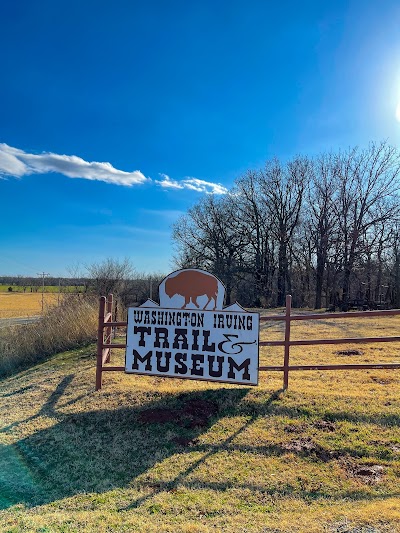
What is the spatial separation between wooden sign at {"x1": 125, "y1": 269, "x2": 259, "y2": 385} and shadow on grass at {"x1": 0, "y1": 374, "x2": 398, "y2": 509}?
1.36 feet

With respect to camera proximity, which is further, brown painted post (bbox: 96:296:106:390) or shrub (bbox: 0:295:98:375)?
shrub (bbox: 0:295:98:375)

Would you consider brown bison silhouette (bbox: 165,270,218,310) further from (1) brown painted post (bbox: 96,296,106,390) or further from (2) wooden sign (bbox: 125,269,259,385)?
(1) brown painted post (bbox: 96,296,106,390)

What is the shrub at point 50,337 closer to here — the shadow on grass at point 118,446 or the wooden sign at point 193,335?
the shadow on grass at point 118,446

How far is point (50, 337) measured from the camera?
38.4ft

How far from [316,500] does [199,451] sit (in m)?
1.47

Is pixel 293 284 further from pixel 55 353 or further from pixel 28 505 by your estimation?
pixel 28 505

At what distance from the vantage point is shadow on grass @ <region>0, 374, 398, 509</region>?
3.96 meters

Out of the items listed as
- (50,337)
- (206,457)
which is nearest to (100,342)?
(206,457)

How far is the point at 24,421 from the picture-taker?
5840 mm

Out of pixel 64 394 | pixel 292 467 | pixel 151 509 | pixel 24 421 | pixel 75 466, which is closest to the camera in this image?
pixel 151 509

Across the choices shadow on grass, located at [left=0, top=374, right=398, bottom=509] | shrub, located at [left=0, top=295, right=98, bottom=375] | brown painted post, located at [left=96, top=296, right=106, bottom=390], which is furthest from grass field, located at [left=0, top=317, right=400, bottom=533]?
shrub, located at [left=0, top=295, right=98, bottom=375]

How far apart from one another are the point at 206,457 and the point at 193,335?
1894 millimetres

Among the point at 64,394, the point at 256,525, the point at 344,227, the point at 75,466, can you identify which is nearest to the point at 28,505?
the point at 75,466

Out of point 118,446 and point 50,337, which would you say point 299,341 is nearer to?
point 118,446
